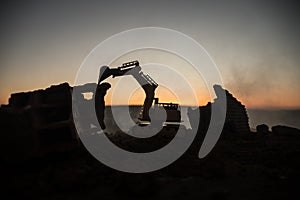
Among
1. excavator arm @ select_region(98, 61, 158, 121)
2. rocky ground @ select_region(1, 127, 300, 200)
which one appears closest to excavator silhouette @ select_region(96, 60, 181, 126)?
excavator arm @ select_region(98, 61, 158, 121)

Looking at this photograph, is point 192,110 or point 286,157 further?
point 192,110

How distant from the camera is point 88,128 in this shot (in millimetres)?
11648

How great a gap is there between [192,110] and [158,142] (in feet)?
32.6

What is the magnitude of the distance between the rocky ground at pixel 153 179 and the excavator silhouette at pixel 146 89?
21.8 feet

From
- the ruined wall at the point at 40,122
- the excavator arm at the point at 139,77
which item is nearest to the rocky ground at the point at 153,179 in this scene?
the ruined wall at the point at 40,122

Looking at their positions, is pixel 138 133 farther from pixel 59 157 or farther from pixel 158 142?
pixel 59 157

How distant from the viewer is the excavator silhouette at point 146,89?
14992 mm

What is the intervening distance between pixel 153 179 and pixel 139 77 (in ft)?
33.0

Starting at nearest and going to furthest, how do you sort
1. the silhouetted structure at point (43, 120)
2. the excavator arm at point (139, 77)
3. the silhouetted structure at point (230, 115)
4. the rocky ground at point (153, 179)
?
1. the rocky ground at point (153, 179)
2. the silhouetted structure at point (43, 120)
3. the excavator arm at point (139, 77)
4. the silhouetted structure at point (230, 115)

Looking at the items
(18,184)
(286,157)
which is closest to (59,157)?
(18,184)

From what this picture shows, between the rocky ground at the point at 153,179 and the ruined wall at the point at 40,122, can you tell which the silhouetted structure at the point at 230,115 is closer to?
the rocky ground at the point at 153,179

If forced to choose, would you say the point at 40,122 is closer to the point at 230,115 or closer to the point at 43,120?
the point at 43,120

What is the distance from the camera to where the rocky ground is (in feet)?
19.4

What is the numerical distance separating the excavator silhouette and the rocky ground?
6657 mm
